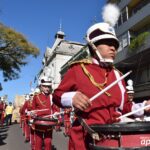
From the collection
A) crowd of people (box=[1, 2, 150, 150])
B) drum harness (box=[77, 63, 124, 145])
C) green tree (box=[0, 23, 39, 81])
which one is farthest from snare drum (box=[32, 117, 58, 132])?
green tree (box=[0, 23, 39, 81])

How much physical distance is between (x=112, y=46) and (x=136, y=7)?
2462 centimetres

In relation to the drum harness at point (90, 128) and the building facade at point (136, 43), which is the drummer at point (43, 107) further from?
the building facade at point (136, 43)

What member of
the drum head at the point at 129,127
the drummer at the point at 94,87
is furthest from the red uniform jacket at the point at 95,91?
the drum head at the point at 129,127

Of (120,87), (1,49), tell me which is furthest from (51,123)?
(1,49)

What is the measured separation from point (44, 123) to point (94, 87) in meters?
5.24

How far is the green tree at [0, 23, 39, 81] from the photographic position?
37.3 meters

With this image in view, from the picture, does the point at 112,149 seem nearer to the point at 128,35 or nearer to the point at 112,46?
the point at 112,46

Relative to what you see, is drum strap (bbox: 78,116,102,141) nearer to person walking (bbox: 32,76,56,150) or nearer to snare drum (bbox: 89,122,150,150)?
snare drum (bbox: 89,122,150,150)

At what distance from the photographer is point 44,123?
8086mm

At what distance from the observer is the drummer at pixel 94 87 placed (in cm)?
291

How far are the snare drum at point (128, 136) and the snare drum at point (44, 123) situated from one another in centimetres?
565

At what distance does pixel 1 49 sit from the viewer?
3731cm

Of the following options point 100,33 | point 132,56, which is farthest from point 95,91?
point 132,56

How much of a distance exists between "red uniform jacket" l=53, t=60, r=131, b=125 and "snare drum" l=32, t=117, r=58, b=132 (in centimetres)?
500
